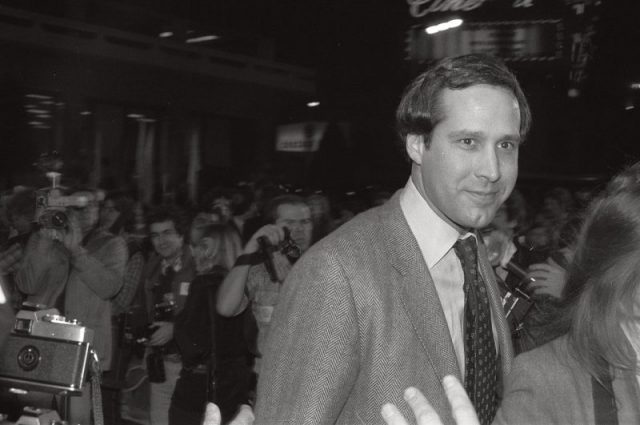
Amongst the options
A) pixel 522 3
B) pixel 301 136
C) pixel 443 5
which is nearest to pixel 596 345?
pixel 522 3

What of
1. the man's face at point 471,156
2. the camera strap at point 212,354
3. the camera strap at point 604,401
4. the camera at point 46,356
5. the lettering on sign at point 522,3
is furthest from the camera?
the lettering on sign at point 522,3

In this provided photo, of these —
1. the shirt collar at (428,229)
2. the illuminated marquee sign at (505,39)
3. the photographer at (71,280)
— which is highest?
the illuminated marquee sign at (505,39)

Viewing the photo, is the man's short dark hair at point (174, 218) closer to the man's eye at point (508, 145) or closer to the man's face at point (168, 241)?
the man's face at point (168, 241)

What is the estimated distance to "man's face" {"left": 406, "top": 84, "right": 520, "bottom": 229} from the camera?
1.64m

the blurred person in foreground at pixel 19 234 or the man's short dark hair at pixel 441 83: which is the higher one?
the man's short dark hair at pixel 441 83

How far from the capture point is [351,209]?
808 cm

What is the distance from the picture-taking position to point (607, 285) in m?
1.27

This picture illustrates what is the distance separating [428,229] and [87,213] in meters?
3.65

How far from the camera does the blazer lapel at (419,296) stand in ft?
5.07

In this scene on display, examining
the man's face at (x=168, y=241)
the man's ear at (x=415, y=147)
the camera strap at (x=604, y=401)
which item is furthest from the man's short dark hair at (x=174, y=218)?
the camera strap at (x=604, y=401)

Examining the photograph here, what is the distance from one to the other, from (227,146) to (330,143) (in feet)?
7.22

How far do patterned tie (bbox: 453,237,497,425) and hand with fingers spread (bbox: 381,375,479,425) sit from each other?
2.94ft

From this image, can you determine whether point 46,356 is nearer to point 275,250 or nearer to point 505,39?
point 275,250

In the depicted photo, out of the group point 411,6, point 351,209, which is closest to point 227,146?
point 411,6
